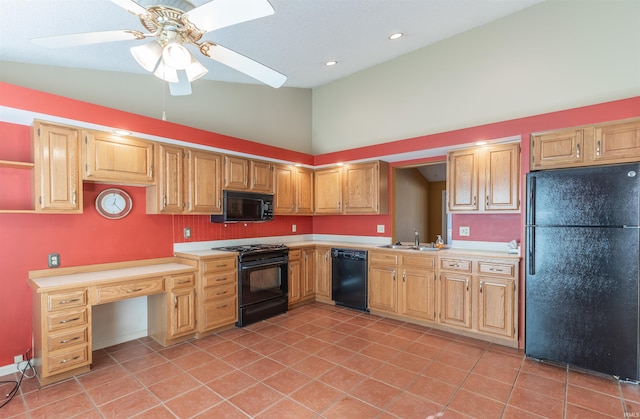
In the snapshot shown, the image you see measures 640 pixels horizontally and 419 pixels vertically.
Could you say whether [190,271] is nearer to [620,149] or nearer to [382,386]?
[382,386]

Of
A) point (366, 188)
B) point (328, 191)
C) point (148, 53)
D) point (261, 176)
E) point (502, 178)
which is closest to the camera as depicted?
point (148, 53)

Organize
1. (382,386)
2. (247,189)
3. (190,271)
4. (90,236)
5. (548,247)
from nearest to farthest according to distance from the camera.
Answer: (382,386)
(548,247)
(90,236)
(190,271)
(247,189)

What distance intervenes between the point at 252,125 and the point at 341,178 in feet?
5.55

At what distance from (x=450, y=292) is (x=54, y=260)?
4.23 m

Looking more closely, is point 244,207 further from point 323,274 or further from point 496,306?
point 496,306

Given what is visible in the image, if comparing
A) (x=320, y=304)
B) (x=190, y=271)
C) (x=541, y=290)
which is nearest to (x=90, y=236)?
(x=190, y=271)

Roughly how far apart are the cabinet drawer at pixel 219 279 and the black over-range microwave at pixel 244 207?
27.7 inches

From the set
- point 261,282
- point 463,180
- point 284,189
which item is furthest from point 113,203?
point 463,180

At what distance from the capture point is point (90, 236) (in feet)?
10.4

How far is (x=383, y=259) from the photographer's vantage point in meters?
4.19

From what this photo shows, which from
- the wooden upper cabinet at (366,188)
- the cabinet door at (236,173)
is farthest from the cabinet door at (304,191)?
the cabinet door at (236,173)

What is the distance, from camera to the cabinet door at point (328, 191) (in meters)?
4.96

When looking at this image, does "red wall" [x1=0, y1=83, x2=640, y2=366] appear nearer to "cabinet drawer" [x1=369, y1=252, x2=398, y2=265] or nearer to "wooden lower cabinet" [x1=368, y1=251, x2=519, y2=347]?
"wooden lower cabinet" [x1=368, y1=251, x2=519, y2=347]

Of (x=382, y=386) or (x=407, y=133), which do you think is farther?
(x=407, y=133)
